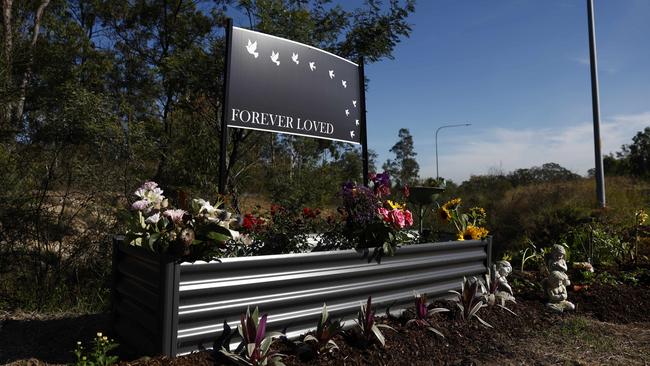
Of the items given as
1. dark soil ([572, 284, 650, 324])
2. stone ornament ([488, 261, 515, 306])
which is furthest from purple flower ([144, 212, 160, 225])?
dark soil ([572, 284, 650, 324])

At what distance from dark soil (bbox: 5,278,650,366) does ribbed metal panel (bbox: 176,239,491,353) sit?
148mm

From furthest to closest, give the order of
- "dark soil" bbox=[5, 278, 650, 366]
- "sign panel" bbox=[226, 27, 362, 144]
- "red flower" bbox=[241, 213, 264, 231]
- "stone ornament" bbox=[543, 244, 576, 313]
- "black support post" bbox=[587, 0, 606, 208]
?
"black support post" bbox=[587, 0, 606, 208]
"stone ornament" bbox=[543, 244, 576, 313]
"sign panel" bbox=[226, 27, 362, 144]
"red flower" bbox=[241, 213, 264, 231]
"dark soil" bbox=[5, 278, 650, 366]

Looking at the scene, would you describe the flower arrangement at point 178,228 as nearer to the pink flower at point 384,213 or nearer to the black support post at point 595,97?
the pink flower at point 384,213

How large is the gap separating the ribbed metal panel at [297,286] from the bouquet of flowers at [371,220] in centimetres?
14

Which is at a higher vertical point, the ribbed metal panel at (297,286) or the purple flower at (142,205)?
the purple flower at (142,205)

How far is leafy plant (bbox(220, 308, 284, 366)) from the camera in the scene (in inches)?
90.8

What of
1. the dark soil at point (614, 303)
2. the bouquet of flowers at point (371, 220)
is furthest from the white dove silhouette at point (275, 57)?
the dark soil at point (614, 303)

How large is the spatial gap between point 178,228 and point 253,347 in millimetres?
709

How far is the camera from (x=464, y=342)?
10.3ft

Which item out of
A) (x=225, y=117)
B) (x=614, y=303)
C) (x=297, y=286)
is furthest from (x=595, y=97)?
(x=297, y=286)

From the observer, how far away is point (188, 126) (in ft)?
27.2

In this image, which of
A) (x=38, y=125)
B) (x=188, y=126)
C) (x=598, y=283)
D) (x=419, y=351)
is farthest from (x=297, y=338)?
(x=188, y=126)

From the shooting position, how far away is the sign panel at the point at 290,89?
150 inches

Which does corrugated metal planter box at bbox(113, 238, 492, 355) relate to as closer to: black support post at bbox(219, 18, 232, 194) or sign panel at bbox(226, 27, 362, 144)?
black support post at bbox(219, 18, 232, 194)
